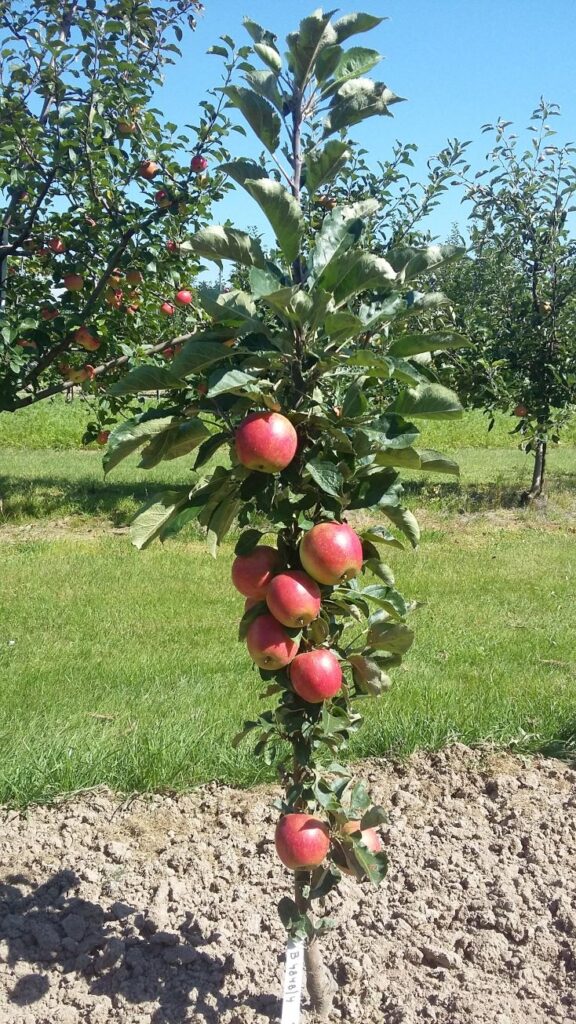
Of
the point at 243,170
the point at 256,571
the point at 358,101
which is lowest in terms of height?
the point at 256,571

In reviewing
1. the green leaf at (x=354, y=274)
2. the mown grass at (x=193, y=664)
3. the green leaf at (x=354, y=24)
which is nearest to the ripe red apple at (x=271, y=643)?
the green leaf at (x=354, y=274)

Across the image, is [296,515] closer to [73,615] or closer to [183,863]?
[183,863]

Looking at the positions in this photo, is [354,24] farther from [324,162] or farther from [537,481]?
[537,481]

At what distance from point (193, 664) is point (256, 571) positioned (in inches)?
118

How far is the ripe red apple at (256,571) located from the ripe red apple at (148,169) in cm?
538

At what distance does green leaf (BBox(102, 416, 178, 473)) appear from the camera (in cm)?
137

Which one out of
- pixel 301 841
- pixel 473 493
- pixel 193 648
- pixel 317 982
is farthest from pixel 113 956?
pixel 473 493

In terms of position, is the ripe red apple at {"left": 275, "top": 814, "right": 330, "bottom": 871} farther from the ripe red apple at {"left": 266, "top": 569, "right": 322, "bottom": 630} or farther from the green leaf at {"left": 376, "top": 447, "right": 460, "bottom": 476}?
the green leaf at {"left": 376, "top": 447, "right": 460, "bottom": 476}

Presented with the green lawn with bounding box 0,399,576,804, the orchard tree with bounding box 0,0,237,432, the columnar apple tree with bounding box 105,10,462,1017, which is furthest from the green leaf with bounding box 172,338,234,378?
the orchard tree with bounding box 0,0,237,432

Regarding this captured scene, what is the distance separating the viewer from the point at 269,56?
4.75 feet

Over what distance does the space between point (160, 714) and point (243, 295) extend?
Answer: 8.22 ft

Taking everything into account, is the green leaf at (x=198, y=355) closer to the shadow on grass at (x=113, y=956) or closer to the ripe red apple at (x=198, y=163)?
the shadow on grass at (x=113, y=956)

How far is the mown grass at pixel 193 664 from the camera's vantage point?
282cm

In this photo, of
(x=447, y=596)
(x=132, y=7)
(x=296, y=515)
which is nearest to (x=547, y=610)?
(x=447, y=596)
